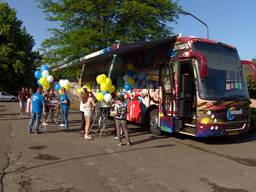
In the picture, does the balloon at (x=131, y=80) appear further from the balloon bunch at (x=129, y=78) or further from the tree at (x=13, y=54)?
the tree at (x=13, y=54)

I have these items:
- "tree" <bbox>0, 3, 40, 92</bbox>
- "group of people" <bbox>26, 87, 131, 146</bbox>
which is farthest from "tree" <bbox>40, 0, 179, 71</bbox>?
"tree" <bbox>0, 3, 40, 92</bbox>

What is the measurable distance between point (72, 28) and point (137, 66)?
49.3 feet

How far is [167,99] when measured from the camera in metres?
13.3

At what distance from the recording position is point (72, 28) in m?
29.5

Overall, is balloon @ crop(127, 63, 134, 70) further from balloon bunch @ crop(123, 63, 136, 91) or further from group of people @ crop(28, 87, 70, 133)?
group of people @ crop(28, 87, 70, 133)

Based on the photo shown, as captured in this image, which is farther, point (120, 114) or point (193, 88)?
point (193, 88)

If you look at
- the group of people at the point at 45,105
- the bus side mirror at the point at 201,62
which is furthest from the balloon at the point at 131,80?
the bus side mirror at the point at 201,62

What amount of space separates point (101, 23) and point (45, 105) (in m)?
12.6

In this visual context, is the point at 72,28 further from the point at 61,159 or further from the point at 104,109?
the point at 61,159

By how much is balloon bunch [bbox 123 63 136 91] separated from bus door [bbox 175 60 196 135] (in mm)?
3268

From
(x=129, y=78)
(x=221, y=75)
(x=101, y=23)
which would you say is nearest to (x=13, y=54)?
(x=101, y=23)

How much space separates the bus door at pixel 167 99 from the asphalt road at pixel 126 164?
0.56m

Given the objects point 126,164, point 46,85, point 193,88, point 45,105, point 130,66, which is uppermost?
point 130,66

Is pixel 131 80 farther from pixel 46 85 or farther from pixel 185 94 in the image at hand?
pixel 46 85
